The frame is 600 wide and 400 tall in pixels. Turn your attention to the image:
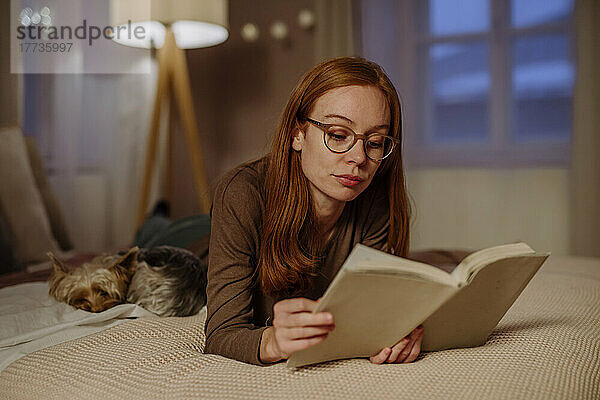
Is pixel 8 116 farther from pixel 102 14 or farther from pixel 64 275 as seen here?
pixel 64 275

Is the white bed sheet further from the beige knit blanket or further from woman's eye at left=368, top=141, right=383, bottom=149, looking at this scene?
woman's eye at left=368, top=141, right=383, bottom=149

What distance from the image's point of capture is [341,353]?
942mm

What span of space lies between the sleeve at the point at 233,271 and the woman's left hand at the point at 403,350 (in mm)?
187

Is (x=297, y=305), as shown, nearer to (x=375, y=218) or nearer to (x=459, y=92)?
(x=375, y=218)

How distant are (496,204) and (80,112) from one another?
2119mm

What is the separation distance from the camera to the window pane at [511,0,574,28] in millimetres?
3012

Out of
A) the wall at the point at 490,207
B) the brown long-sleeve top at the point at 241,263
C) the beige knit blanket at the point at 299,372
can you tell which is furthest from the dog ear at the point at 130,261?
the wall at the point at 490,207

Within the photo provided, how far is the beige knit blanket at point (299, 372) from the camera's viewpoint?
86 centimetres

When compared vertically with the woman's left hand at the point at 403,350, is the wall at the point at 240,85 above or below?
above

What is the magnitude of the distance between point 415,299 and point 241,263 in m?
0.36

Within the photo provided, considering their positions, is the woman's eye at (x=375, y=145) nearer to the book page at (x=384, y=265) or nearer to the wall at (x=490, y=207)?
the book page at (x=384, y=265)

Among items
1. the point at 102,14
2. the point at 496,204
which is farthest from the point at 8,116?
the point at 496,204

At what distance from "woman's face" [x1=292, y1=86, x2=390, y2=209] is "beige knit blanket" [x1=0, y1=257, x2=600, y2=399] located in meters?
0.31

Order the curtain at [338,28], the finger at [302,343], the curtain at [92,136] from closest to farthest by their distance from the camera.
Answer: the finger at [302,343]
the curtain at [92,136]
the curtain at [338,28]
